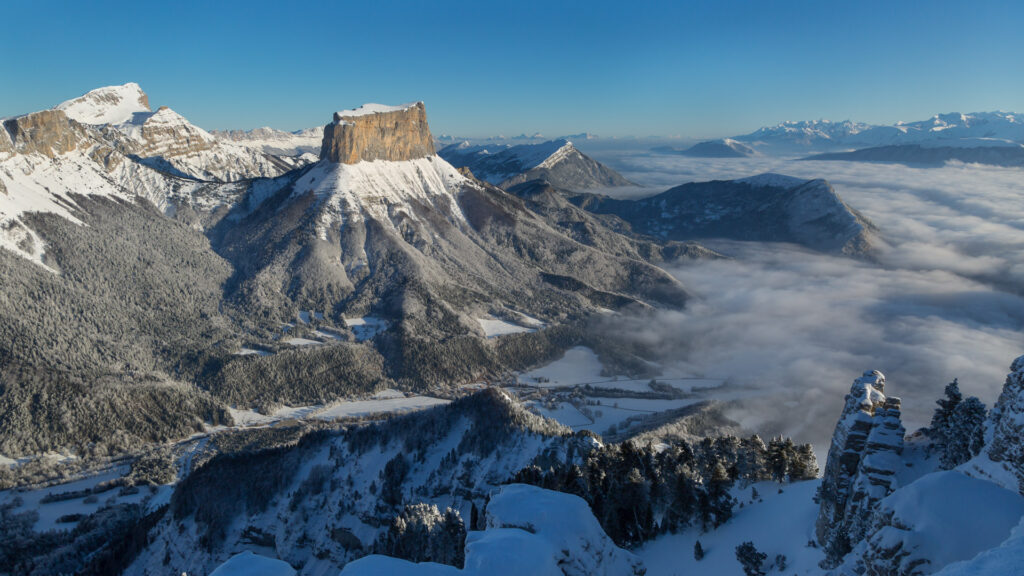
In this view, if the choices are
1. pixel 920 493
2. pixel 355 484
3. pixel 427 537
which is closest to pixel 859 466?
pixel 920 493

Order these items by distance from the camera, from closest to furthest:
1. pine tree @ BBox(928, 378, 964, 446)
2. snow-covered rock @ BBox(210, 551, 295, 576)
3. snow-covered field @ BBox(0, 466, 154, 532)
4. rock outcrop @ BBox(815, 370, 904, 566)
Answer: rock outcrop @ BBox(815, 370, 904, 566) < snow-covered rock @ BBox(210, 551, 295, 576) < pine tree @ BBox(928, 378, 964, 446) < snow-covered field @ BBox(0, 466, 154, 532)

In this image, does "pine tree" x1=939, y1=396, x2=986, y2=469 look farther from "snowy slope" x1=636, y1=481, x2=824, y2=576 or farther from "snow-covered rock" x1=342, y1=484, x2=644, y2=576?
"snow-covered rock" x1=342, y1=484, x2=644, y2=576

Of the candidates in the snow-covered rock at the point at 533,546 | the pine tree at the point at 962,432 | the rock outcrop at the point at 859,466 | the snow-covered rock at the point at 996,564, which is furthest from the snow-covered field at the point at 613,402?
the snow-covered rock at the point at 996,564

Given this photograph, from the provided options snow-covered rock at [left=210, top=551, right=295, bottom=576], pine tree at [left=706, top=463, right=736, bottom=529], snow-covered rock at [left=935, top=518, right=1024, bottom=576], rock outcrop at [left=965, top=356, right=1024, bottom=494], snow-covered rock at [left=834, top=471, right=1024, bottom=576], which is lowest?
pine tree at [left=706, top=463, right=736, bottom=529]

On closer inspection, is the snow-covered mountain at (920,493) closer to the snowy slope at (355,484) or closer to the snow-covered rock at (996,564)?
the snow-covered rock at (996,564)

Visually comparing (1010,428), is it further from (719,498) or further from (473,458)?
(473,458)

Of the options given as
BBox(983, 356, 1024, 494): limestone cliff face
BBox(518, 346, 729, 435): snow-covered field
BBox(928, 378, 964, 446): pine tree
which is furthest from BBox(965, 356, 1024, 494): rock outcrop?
BBox(518, 346, 729, 435): snow-covered field

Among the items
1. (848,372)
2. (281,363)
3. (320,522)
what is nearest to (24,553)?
(320,522)
